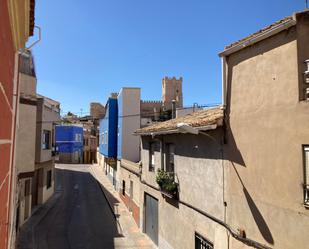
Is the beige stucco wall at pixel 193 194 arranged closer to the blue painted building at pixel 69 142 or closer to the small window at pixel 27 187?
the small window at pixel 27 187

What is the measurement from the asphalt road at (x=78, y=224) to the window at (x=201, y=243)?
21.4ft

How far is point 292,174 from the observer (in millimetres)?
6324

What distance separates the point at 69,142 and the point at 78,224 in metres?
39.3

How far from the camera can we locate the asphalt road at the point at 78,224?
16.0m

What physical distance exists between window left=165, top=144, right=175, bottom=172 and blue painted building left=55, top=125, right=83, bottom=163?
44.8 m

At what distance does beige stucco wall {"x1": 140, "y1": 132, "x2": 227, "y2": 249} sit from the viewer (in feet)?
30.3

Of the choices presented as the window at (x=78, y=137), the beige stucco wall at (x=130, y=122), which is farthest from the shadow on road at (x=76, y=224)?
the window at (x=78, y=137)

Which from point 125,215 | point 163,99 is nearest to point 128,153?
point 125,215

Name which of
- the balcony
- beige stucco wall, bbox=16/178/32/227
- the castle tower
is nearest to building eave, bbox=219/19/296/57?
the balcony

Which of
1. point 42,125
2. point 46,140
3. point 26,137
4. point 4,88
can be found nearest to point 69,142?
point 46,140

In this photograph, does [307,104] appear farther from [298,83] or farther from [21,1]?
[21,1]

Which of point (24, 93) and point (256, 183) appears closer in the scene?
point (256, 183)

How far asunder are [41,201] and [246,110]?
67.5 ft

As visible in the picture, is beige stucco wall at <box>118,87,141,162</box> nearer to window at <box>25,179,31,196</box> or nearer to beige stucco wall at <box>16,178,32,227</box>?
window at <box>25,179,31,196</box>
